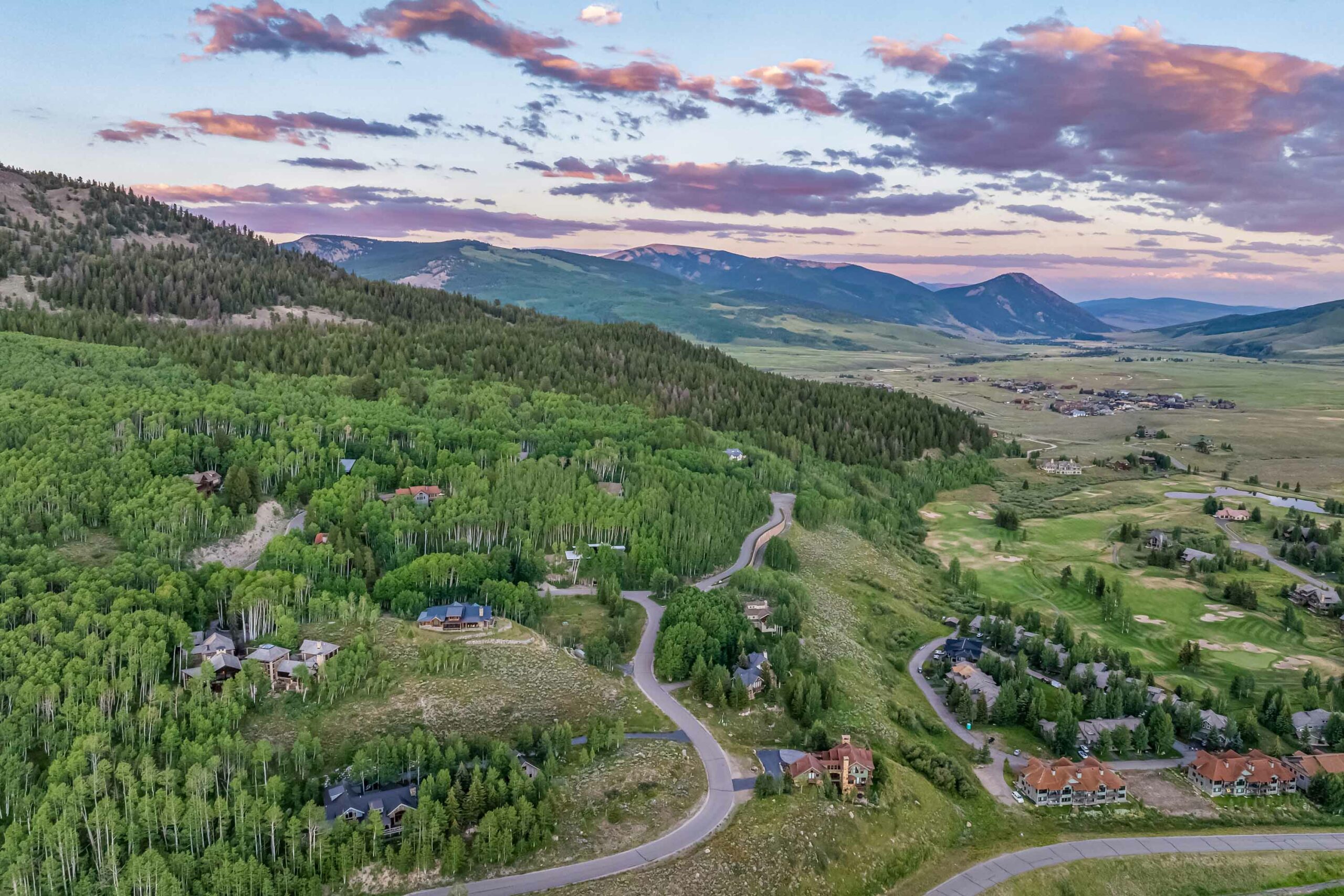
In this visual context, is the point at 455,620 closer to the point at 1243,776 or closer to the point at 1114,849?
the point at 1114,849

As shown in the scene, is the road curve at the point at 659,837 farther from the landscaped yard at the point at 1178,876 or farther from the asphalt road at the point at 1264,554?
the asphalt road at the point at 1264,554

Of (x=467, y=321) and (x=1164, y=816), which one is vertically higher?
(x=467, y=321)

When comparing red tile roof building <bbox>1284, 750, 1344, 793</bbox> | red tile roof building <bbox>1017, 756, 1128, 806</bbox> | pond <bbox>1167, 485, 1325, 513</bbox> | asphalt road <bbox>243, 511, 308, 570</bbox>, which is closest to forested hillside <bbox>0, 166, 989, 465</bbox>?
pond <bbox>1167, 485, 1325, 513</bbox>

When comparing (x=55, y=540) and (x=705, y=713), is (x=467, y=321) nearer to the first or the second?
(x=55, y=540)

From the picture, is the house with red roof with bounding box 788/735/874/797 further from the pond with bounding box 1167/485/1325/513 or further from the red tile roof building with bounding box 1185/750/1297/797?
the pond with bounding box 1167/485/1325/513

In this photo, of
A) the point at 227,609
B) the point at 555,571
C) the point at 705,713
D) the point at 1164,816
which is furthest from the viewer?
the point at 555,571

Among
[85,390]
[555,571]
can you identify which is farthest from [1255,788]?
[85,390]
